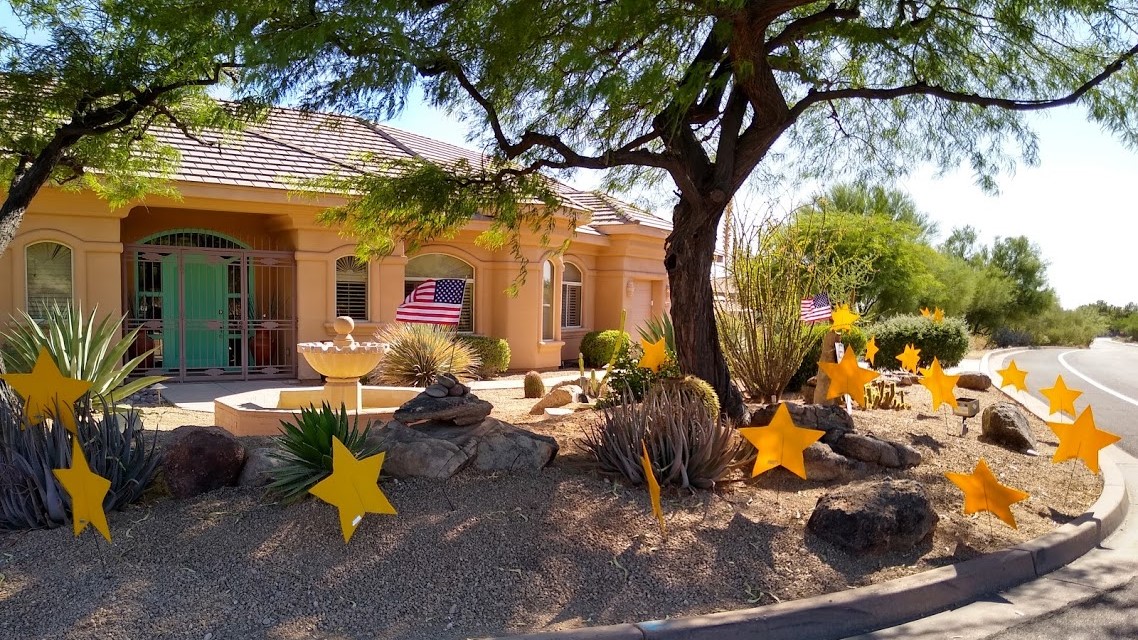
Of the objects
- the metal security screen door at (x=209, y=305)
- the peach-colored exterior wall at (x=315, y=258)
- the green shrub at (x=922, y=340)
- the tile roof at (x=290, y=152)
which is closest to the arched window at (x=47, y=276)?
the peach-colored exterior wall at (x=315, y=258)

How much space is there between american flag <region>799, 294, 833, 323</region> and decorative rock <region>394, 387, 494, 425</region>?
5369mm

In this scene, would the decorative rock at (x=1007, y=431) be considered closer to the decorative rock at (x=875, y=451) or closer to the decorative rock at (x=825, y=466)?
the decorative rock at (x=875, y=451)

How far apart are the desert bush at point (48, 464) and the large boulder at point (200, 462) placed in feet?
0.70

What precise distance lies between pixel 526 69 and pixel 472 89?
606 millimetres

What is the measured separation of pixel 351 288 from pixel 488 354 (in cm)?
295

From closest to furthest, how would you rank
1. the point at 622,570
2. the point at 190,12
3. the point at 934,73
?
the point at 622,570
the point at 190,12
the point at 934,73

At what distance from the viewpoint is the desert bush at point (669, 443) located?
19.7ft

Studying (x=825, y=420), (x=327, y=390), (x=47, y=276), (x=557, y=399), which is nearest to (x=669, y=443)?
(x=825, y=420)

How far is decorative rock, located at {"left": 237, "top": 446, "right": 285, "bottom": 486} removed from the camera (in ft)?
19.4

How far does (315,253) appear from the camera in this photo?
594 inches

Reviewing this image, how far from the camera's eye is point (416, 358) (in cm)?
1402

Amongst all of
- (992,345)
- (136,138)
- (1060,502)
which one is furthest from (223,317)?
(992,345)

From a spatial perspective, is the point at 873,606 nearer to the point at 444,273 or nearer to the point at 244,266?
the point at 244,266

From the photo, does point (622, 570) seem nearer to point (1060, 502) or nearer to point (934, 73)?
point (1060, 502)
